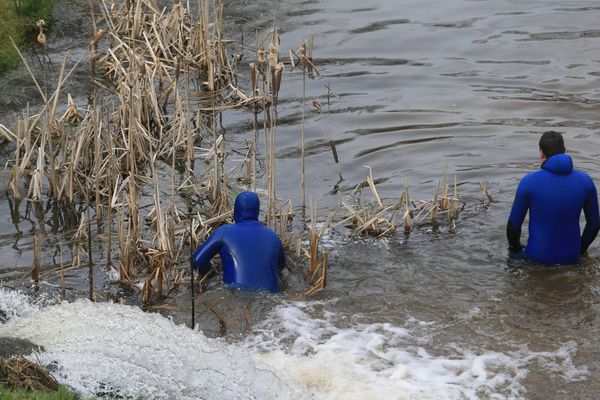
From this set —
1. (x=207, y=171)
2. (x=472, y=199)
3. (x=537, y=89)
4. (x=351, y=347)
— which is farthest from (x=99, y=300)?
(x=537, y=89)

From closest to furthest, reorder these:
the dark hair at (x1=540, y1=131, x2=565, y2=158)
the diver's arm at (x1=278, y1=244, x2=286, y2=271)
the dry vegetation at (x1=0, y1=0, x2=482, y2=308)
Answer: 1. the diver's arm at (x1=278, y1=244, x2=286, y2=271)
2. the dark hair at (x1=540, y1=131, x2=565, y2=158)
3. the dry vegetation at (x1=0, y1=0, x2=482, y2=308)

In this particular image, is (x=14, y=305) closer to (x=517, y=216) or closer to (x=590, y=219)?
(x=517, y=216)

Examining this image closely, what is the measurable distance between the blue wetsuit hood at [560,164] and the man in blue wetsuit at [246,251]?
2.47 m

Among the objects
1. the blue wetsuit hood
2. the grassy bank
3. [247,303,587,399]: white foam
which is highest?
the grassy bank

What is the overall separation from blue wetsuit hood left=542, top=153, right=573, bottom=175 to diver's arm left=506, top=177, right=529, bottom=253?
10.8 inches

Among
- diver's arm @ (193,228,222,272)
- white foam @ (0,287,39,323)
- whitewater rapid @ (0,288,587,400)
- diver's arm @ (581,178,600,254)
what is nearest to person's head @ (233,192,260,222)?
diver's arm @ (193,228,222,272)

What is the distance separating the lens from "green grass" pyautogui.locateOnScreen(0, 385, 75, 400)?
626cm

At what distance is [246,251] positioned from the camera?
27.9 ft

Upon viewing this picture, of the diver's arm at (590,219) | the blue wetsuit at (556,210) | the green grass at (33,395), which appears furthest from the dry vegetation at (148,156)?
the diver's arm at (590,219)

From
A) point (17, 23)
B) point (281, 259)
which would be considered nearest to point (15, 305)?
point (281, 259)

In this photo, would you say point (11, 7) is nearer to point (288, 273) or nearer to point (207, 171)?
point (207, 171)

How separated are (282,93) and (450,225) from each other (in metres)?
4.74

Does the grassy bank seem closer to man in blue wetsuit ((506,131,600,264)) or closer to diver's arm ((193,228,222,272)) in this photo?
diver's arm ((193,228,222,272))

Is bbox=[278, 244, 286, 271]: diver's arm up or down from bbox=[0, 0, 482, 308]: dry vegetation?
down
